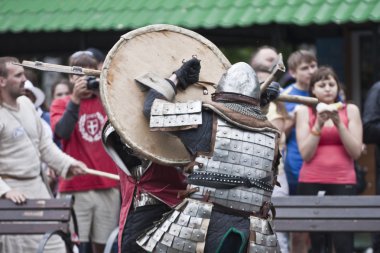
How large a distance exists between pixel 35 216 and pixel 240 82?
8.86ft

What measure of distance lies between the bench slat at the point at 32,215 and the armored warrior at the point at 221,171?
2.08 metres

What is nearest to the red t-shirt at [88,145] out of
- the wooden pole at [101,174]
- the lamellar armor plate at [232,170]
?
the wooden pole at [101,174]

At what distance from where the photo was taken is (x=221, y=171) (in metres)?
6.19

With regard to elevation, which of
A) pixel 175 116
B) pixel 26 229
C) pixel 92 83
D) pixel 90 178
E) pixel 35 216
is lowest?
pixel 26 229

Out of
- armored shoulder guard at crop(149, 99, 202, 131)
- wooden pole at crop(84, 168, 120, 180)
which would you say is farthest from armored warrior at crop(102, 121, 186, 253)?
wooden pole at crop(84, 168, 120, 180)

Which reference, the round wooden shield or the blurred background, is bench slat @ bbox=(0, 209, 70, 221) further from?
the blurred background

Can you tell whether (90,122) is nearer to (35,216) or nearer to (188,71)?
(35,216)

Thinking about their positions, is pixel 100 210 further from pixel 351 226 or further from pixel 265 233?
pixel 265 233

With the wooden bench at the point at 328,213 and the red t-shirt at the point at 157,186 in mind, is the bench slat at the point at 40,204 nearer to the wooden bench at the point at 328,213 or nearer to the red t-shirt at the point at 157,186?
the red t-shirt at the point at 157,186

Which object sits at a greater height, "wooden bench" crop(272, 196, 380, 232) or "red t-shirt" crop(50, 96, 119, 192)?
"red t-shirt" crop(50, 96, 119, 192)

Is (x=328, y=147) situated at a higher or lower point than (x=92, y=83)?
lower

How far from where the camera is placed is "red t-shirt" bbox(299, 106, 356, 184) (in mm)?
8516

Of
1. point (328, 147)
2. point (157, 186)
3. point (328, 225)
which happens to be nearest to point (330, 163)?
point (328, 147)

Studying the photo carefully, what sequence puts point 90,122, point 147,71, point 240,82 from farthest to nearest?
1. point 90,122
2. point 147,71
3. point 240,82
